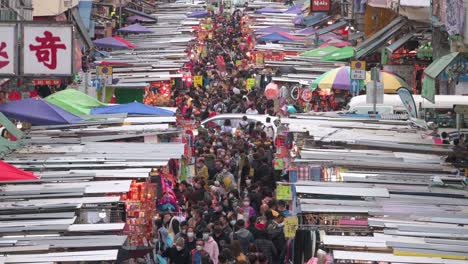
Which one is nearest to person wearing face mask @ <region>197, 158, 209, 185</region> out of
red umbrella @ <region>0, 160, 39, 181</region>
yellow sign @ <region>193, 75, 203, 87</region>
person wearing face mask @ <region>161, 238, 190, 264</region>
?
person wearing face mask @ <region>161, 238, 190, 264</region>

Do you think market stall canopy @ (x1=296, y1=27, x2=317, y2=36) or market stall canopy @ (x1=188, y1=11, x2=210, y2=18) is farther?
market stall canopy @ (x1=188, y1=11, x2=210, y2=18)

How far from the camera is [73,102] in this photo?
26.1 m

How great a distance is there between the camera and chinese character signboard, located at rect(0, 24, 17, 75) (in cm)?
2036

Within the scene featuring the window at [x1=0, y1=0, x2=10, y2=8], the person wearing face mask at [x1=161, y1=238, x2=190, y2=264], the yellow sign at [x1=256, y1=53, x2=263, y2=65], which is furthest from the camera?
the yellow sign at [x1=256, y1=53, x2=263, y2=65]

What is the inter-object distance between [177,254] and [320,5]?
40514 mm

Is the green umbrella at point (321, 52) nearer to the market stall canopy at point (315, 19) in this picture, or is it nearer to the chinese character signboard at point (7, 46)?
the market stall canopy at point (315, 19)

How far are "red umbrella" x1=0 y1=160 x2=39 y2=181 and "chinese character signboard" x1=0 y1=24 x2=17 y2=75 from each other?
151 inches

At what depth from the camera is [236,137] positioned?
101 feet

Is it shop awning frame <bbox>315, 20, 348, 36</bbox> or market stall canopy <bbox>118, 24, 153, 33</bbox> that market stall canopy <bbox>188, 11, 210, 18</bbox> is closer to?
market stall canopy <bbox>118, 24, 153, 33</bbox>

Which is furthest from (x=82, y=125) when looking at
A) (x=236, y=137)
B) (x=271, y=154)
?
(x=236, y=137)

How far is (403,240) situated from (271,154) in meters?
14.5

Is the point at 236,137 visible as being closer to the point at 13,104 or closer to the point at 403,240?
the point at 13,104

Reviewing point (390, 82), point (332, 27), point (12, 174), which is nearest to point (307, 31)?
point (332, 27)

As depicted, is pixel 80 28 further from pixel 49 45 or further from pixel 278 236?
pixel 278 236
